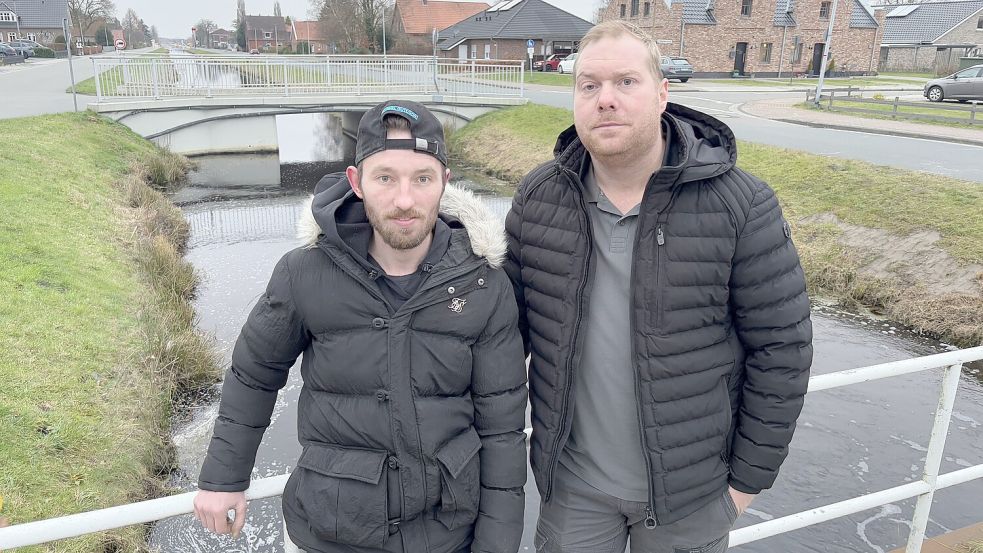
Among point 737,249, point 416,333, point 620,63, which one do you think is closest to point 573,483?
point 416,333

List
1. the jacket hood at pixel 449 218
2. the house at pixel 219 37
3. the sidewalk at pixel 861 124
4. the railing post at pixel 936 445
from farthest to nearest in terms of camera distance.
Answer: the house at pixel 219 37
the sidewalk at pixel 861 124
the railing post at pixel 936 445
the jacket hood at pixel 449 218

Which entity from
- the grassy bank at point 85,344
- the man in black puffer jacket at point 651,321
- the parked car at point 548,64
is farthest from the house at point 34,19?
the man in black puffer jacket at point 651,321

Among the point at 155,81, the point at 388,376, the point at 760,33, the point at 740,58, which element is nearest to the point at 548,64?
the point at 740,58

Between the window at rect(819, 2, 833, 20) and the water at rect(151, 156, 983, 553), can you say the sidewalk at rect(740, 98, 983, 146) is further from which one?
the window at rect(819, 2, 833, 20)

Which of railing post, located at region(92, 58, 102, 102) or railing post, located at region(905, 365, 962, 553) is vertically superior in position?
railing post, located at region(92, 58, 102, 102)

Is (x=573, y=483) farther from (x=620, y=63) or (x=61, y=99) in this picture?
(x=61, y=99)

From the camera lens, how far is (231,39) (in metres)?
160

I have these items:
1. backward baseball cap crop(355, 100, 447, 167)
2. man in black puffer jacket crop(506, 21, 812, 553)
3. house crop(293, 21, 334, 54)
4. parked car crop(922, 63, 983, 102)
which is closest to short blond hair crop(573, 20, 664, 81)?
man in black puffer jacket crop(506, 21, 812, 553)

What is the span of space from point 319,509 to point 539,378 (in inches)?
30.3

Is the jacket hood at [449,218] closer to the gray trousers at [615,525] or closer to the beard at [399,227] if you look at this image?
the beard at [399,227]

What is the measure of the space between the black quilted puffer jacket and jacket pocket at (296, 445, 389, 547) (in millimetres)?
587

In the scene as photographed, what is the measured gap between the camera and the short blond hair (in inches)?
81.3

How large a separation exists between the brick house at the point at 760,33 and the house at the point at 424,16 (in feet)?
74.4

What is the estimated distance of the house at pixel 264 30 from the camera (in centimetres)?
10875
